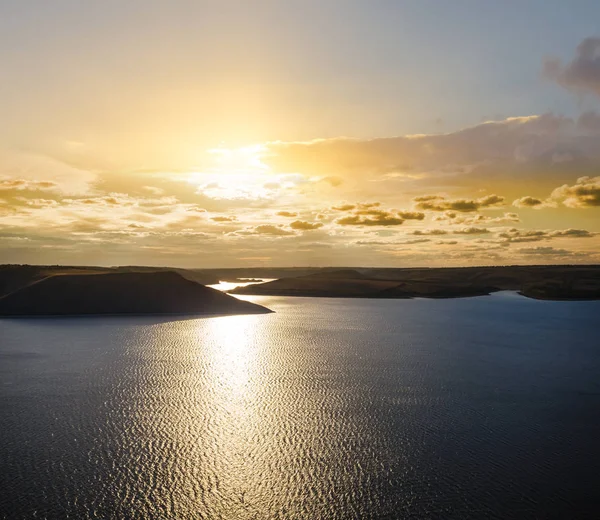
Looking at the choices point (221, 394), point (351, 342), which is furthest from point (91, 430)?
point (351, 342)

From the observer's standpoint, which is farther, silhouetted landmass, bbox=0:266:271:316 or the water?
silhouetted landmass, bbox=0:266:271:316

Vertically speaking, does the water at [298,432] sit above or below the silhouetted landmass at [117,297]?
below

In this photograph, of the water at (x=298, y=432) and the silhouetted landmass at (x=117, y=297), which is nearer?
the water at (x=298, y=432)

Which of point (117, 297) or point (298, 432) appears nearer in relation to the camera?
point (298, 432)

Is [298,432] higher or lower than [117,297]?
lower

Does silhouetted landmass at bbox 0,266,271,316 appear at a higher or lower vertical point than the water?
higher
